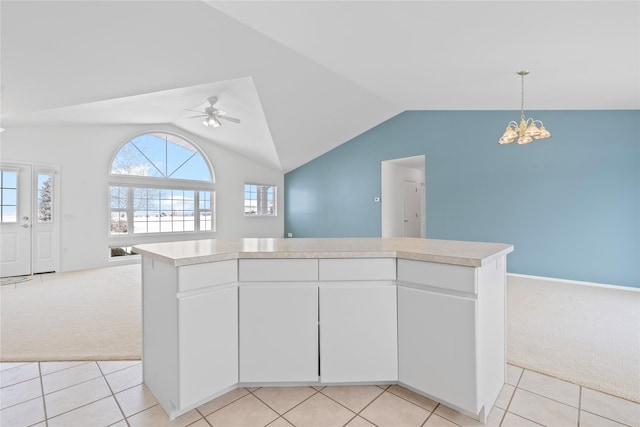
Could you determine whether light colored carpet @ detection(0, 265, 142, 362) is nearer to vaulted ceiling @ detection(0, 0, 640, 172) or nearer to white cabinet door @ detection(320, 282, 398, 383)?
white cabinet door @ detection(320, 282, 398, 383)

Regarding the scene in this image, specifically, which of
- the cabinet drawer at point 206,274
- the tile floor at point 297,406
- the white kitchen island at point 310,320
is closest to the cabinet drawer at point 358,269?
the white kitchen island at point 310,320

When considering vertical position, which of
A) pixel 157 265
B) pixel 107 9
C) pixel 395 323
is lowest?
pixel 395 323

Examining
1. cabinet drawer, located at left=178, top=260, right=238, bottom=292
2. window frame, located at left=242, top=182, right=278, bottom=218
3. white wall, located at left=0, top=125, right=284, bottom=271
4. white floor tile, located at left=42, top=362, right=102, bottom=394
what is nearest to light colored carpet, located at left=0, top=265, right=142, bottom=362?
white floor tile, located at left=42, top=362, right=102, bottom=394

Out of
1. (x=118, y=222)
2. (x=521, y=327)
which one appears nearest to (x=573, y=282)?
(x=521, y=327)

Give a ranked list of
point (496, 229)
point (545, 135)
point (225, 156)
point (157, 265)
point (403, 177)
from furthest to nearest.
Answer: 1. point (225, 156)
2. point (403, 177)
3. point (496, 229)
4. point (545, 135)
5. point (157, 265)

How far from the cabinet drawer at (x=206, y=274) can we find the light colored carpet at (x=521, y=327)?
3.94 feet

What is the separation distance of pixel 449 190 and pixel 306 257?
465cm

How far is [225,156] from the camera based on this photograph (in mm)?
7695

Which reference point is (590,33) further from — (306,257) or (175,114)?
(175,114)

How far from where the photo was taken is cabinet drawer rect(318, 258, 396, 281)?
171 centimetres

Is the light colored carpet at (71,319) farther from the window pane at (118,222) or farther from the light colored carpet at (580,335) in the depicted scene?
the light colored carpet at (580,335)

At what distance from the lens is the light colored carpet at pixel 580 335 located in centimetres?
196

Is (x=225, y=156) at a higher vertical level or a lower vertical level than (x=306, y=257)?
higher

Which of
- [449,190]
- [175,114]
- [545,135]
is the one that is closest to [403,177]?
[449,190]
